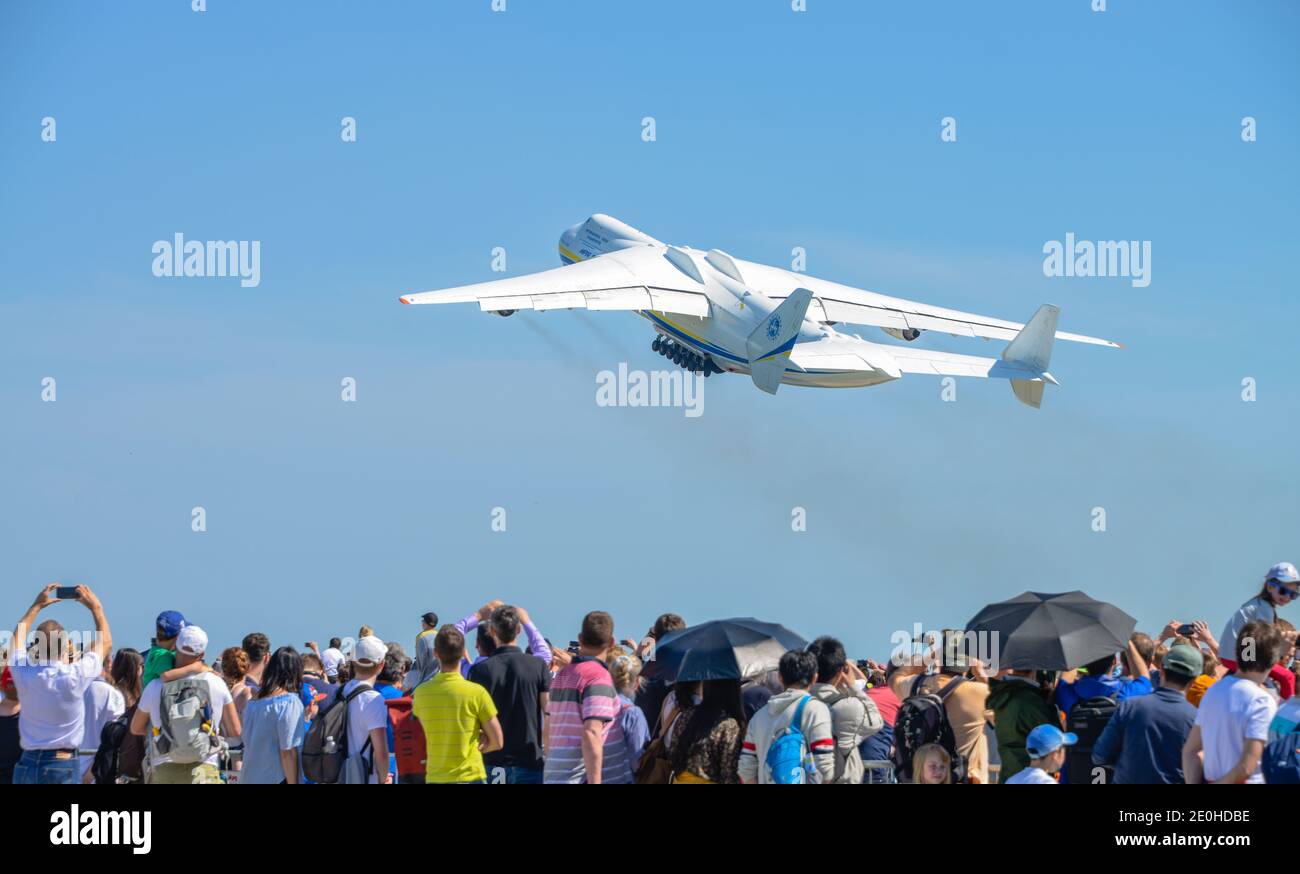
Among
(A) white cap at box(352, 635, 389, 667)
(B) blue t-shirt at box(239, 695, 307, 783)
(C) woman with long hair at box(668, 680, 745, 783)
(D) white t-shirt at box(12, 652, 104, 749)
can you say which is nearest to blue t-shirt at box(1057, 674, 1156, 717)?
(C) woman with long hair at box(668, 680, 745, 783)

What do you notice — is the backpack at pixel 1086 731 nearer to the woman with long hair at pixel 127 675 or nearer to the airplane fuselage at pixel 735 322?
the woman with long hair at pixel 127 675

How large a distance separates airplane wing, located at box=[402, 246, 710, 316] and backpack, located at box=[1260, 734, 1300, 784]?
2482 cm

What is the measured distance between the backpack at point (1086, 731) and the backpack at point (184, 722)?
6.59m

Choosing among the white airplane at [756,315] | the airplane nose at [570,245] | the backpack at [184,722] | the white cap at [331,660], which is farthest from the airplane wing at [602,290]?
the backpack at [184,722]

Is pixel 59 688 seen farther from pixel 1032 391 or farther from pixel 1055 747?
pixel 1032 391

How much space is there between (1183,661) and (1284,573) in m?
3.29

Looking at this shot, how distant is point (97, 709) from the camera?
1285cm

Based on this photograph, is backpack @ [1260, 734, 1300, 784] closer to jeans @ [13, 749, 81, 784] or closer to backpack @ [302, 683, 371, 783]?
backpack @ [302, 683, 371, 783]

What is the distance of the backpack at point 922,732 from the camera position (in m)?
11.8

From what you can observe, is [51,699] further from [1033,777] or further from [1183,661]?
[1183,661]

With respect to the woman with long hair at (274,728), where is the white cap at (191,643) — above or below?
above

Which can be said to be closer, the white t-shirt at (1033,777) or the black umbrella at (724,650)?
the white t-shirt at (1033,777)
